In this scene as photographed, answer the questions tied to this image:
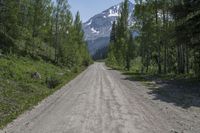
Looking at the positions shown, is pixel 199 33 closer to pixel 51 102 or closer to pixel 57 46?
pixel 51 102

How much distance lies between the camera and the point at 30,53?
51.2 meters

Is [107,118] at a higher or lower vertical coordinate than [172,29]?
lower

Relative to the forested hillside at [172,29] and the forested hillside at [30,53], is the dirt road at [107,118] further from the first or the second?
the forested hillside at [172,29]

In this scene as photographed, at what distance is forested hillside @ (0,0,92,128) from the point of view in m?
22.3

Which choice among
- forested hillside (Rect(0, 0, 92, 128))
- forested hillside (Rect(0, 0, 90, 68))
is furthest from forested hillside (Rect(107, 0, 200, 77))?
forested hillside (Rect(0, 0, 90, 68))

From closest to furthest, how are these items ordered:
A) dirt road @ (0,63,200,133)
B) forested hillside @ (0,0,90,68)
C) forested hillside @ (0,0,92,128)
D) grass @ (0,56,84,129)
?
1. dirt road @ (0,63,200,133)
2. grass @ (0,56,84,129)
3. forested hillside @ (0,0,92,128)
4. forested hillside @ (0,0,90,68)

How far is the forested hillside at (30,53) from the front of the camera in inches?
877

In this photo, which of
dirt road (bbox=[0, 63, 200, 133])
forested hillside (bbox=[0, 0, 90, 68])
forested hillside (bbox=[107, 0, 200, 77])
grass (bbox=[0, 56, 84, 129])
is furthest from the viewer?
forested hillside (bbox=[0, 0, 90, 68])

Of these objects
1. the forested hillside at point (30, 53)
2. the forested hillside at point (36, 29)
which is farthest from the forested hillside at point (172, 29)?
the forested hillside at point (36, 29)

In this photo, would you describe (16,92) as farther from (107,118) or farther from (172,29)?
(172,29)

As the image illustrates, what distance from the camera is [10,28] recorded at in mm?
44688

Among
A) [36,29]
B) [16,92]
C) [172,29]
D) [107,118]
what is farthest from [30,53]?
[107,118]

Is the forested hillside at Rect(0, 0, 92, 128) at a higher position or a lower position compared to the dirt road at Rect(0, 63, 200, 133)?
higher

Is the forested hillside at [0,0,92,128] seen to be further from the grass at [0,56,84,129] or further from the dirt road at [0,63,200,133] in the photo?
the dirt road at [0,63,200,133]
